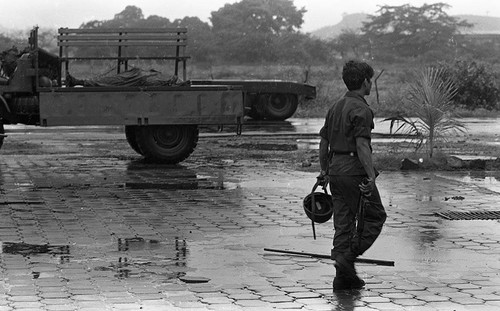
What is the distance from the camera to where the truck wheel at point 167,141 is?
17.8 meters

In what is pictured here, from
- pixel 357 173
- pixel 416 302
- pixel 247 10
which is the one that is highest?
pixel 247 10

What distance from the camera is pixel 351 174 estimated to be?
805cm

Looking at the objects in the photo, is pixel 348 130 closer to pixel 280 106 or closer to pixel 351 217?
pixel 351 217

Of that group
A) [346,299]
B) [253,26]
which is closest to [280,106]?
[346,299]

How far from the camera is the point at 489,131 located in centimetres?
2675

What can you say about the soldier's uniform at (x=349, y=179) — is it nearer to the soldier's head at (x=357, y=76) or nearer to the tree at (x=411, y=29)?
the soldier's head at (x=357, y=76)

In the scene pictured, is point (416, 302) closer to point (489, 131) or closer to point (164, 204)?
point (164, 204)

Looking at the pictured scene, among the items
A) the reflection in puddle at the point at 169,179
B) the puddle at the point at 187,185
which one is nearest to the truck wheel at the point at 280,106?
the reflection in puddle at the point at 169,179

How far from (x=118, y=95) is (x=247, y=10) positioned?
2732 inches

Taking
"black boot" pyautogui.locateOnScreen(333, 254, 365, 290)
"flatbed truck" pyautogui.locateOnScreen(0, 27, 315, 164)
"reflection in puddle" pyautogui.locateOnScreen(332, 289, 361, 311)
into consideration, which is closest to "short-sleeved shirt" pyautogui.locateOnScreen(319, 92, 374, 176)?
"black boot" pyautogui.locateOnScreen(333, 254, 365, 290)

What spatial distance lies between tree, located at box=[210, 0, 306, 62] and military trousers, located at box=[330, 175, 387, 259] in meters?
68.0

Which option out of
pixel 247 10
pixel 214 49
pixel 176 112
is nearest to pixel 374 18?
pixel 247 10

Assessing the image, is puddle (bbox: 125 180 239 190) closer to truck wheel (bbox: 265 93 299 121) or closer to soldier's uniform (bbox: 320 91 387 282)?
soldier's uniform (bbox: 320 91 387 282)

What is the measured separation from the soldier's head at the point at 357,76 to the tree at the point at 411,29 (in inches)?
3026
